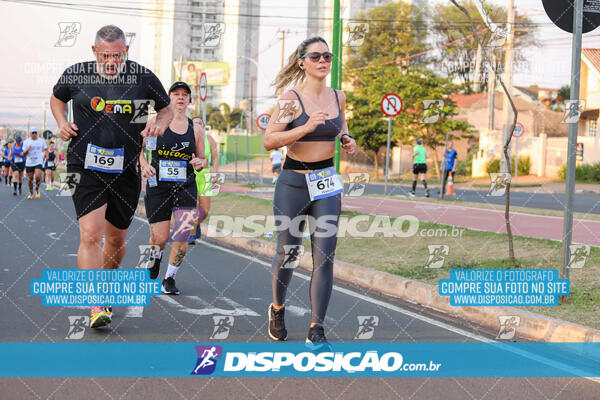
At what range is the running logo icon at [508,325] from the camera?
5912 mm

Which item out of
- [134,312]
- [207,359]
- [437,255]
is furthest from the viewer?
[437,255]

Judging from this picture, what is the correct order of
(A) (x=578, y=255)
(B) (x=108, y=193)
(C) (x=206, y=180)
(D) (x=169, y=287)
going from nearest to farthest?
1. (B) (x=108, y=193)
2. (D) (x=169, y=287)
3. (A) (x=578, y=255)
4. (C) (x=206, y=180)

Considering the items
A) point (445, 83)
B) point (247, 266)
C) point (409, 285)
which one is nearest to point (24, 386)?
point (409, 285)

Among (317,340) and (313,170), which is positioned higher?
(313,170)

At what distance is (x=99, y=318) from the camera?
17.3ft

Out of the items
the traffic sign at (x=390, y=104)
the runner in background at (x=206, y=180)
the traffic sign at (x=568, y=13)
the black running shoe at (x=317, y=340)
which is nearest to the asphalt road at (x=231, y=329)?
the black running shoe at (x=317, y=340)

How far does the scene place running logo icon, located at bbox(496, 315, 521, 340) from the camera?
233 inches

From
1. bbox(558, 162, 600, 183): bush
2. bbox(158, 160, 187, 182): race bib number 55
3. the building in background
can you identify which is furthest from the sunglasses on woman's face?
the building in background

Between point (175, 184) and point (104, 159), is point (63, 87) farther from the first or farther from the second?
point (175, 184)

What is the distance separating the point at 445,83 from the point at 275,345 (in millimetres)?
42147

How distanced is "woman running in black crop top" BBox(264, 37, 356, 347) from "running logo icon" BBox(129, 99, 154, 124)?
0.98 m

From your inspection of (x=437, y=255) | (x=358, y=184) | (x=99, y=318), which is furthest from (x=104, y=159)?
(x=358, y=184)

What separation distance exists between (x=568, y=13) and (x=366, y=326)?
3.39 metres

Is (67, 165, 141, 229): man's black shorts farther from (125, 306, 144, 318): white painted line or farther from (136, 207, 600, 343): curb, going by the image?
(136, 207, 600, 343): curb
